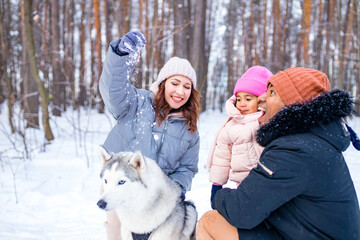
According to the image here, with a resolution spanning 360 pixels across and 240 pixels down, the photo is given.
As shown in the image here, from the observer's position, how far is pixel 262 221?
157 cm

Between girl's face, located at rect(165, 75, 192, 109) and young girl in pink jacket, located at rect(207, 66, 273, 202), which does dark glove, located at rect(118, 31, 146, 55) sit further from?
young girl in pink jacket, located at rect(207, 66, 273, 202)

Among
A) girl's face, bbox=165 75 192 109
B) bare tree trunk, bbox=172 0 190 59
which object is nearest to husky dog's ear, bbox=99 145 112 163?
girl's face, bbox=165 75 192 109

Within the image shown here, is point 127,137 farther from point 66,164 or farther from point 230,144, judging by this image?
point 66,164

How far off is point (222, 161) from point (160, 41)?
3.55 m

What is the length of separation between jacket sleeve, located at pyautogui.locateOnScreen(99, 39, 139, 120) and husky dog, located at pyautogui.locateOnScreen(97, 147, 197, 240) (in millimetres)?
413

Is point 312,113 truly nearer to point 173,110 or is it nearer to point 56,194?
point 173,110

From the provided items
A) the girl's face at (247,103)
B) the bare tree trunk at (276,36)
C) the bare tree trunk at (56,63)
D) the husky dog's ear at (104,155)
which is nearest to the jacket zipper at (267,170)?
the girl's face at (247,103)

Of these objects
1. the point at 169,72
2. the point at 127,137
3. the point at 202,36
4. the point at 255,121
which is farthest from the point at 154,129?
the point at 202,36

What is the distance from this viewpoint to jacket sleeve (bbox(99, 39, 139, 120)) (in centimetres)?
198

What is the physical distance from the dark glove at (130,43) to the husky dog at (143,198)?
2.63ft

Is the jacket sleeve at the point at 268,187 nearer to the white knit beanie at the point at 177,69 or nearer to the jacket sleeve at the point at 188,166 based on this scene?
the jacket sleeve at the point at 188,166

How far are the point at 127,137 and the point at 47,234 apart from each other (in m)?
1.60

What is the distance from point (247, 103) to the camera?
2467 millimetres

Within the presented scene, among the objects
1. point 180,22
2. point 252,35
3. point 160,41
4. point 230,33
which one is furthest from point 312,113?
point 230,33
